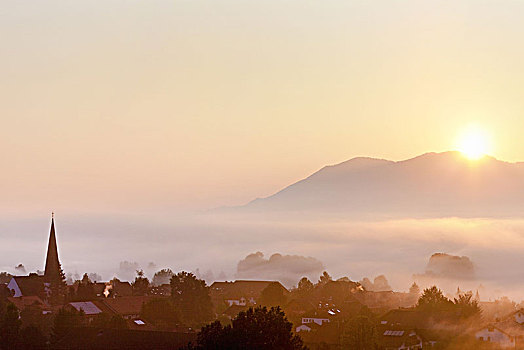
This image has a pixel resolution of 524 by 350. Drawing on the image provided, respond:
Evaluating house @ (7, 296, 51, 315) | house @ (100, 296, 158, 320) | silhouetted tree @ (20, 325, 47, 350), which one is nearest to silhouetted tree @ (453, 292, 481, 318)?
house @ (100, 296, 158, 320)

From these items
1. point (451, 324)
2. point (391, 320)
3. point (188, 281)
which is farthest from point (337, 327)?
point (188, 281)

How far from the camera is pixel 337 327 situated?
142875 mm

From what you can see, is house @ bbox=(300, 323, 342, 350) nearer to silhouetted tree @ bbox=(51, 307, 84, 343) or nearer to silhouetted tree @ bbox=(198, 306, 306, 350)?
silhouetted tree @ bbox=(51, 307, 84, 343)

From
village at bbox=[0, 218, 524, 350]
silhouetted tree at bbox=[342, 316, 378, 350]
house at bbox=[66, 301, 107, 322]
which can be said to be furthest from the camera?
house at bbox=[66, 301, 107, 322]

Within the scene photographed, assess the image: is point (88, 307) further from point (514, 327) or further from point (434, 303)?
point (514, 327)

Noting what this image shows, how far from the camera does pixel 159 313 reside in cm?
15375

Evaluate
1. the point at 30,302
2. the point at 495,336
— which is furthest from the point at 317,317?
the point at 30,302

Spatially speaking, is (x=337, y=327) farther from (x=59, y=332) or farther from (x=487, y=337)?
(x=59, y=332)

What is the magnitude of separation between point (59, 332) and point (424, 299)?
92.7 meters

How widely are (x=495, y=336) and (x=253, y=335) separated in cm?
7355

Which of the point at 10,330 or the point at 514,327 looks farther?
the point at 514,327

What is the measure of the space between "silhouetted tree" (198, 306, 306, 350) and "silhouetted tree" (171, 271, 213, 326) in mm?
92578

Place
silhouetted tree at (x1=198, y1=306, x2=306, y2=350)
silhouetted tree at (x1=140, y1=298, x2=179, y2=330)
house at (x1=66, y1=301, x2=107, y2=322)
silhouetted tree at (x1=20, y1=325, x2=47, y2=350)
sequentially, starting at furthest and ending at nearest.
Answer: house at (x1=66, y1=301, x2=107, y2=322) → silhouetted tree at (x1=140, y1=298, x2=179, y2=330) → silhouetted tree at (x1=20, y1=325, x2=47, y2=350) → silhouetted tree at (x1=198, y1=306, x2=306, y2=350)

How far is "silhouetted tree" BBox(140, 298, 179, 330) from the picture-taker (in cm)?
15175
